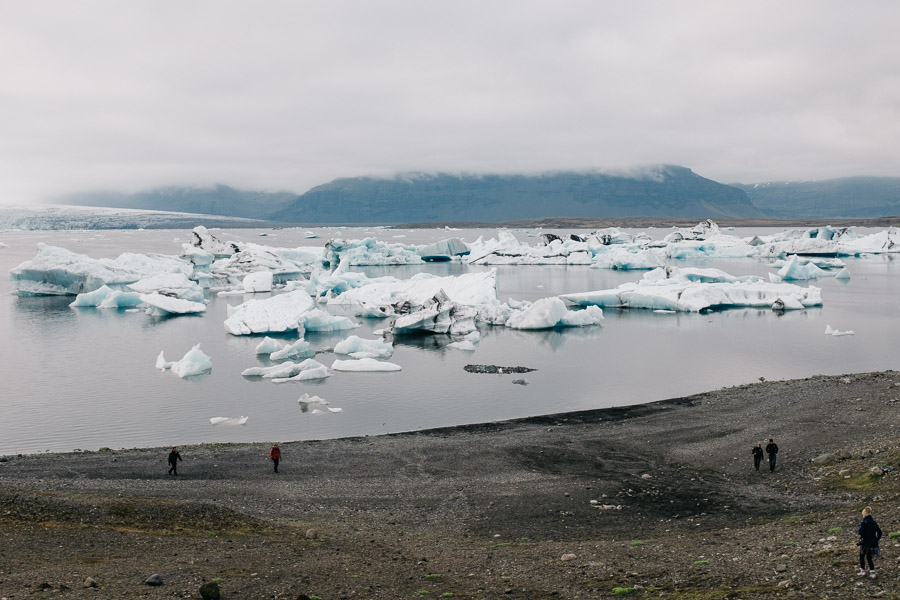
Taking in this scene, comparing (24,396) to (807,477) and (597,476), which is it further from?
(807,477)

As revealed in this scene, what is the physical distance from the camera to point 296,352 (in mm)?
25828

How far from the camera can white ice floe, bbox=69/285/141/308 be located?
40.2 meters

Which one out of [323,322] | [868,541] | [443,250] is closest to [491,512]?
[868,541]

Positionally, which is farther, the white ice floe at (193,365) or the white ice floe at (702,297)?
the white ice floe at (702,297)

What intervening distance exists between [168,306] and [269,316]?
8793mm

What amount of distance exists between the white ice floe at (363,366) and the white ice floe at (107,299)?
67.8 feet

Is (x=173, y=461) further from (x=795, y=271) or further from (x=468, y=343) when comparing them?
(x=795, y=271)

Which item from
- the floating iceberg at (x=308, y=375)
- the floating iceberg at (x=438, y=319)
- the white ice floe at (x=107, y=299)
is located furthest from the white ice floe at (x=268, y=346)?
the white ice floe at (x=107, y=299)

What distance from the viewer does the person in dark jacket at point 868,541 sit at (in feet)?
22.4

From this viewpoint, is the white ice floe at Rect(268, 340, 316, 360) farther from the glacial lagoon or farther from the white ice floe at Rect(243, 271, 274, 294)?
the white ice floe at Rect(243, 271, 274, 294)

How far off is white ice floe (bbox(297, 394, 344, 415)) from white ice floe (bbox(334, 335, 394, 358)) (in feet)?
18.6

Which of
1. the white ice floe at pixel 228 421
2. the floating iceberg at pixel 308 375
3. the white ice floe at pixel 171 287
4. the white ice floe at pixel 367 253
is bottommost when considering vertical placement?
the white ice floe at pixel 228 421

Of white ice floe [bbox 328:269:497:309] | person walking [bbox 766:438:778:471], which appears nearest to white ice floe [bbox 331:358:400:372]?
white ice floe [bbox 328:269:497:309]

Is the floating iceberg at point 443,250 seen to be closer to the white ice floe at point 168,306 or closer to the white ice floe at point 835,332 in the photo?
the white ice floe at point 168,306
